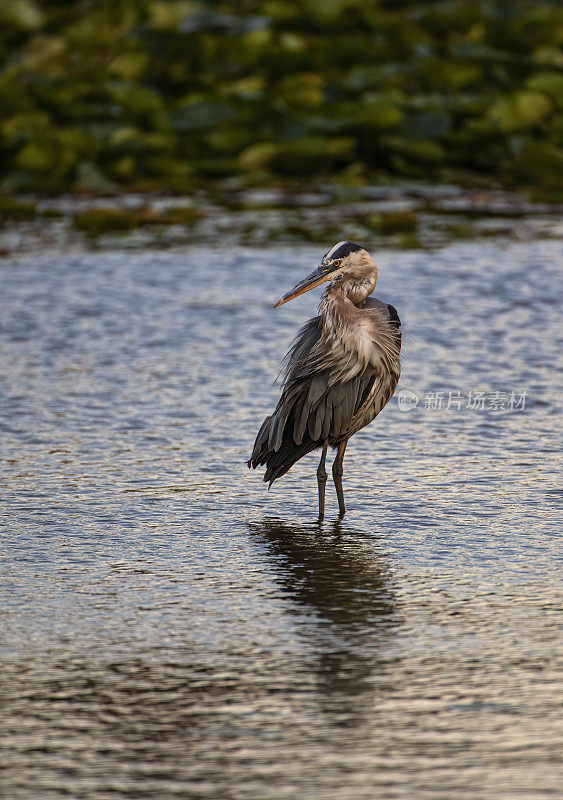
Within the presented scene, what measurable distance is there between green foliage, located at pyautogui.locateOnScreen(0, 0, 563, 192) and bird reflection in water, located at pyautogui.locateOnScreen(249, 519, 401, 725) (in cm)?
836

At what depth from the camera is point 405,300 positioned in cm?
902

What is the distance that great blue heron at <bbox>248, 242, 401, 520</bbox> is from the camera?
5.30 metres

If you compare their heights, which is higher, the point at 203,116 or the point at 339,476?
the point at 203,116

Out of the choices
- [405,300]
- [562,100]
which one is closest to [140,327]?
[405,300]

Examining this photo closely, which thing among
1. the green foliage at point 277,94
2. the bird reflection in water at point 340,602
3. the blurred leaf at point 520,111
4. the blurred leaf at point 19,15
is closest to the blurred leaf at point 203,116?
the green foliage at point 277,94

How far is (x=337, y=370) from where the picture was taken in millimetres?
5324

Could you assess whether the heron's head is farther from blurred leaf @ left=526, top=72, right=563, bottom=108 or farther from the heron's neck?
blurred leaf @ left=526, top=72, right=563, bottom=108

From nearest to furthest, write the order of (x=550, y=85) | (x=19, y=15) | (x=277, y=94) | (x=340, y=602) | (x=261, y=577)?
1. (x=340, y=602)
2. (x=261, y=577)
3. (x=550, y=85)
4. (x=277, y=94)
5. (x=19, y=15)

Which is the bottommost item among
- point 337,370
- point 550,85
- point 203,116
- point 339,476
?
point 339,476

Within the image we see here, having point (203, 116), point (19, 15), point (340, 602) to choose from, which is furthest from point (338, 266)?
point (19, 15)

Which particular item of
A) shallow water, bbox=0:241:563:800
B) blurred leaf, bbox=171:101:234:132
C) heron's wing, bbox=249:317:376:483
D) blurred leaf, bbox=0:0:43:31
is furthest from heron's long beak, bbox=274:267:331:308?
blurred leaf, bbox=0:0:43:31

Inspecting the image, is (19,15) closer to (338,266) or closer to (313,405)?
(338,266)

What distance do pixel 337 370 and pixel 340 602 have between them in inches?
45.6

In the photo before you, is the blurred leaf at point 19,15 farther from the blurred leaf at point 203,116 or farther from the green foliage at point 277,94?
the blurred leaf at point 203,116
